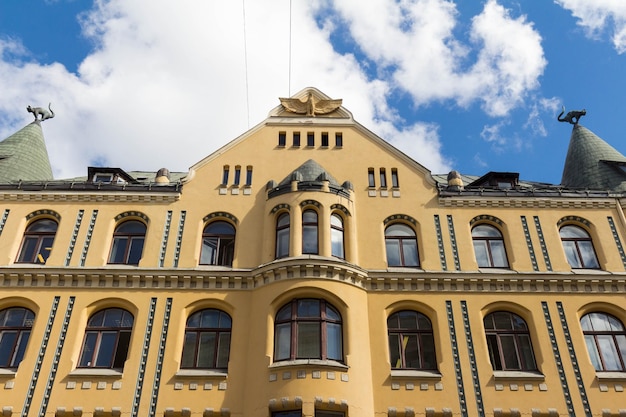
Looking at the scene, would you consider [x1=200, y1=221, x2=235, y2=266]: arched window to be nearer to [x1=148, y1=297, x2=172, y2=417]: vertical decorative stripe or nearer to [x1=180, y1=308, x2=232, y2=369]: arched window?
[x1=180, y1=308, x2=232, y2=369]: arched window

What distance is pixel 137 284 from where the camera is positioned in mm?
21344

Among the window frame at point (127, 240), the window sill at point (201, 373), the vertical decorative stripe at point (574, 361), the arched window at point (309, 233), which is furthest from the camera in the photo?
the window frame at point (127, 240)

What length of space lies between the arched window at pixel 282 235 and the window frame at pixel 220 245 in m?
1.81

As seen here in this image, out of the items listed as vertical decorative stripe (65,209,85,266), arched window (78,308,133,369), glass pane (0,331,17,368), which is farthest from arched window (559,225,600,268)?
glass pane (0,331,17,368)

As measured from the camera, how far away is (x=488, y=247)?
23281mm

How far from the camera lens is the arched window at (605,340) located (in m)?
20.3

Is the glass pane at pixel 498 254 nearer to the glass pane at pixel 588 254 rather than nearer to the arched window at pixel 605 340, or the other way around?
the glass pane at pixel 588 254

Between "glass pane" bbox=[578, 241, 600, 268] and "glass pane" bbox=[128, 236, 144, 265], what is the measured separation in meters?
17.8

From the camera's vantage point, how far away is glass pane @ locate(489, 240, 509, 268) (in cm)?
2278

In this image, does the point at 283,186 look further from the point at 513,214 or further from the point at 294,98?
the point at 513,214

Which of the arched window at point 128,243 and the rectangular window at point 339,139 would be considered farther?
the rectangular window at point 339,139

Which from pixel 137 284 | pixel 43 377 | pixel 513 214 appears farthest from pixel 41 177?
pixel 513 214

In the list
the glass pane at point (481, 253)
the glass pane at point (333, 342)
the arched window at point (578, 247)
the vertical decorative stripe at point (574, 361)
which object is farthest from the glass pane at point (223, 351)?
the arched window at point (578, 247)

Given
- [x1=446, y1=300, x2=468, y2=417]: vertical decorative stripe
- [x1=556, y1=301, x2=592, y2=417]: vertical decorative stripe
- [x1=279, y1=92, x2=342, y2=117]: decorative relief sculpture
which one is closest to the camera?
[x1=446, y1=300, x2=468, y2=417]: vertical decorative stripe
